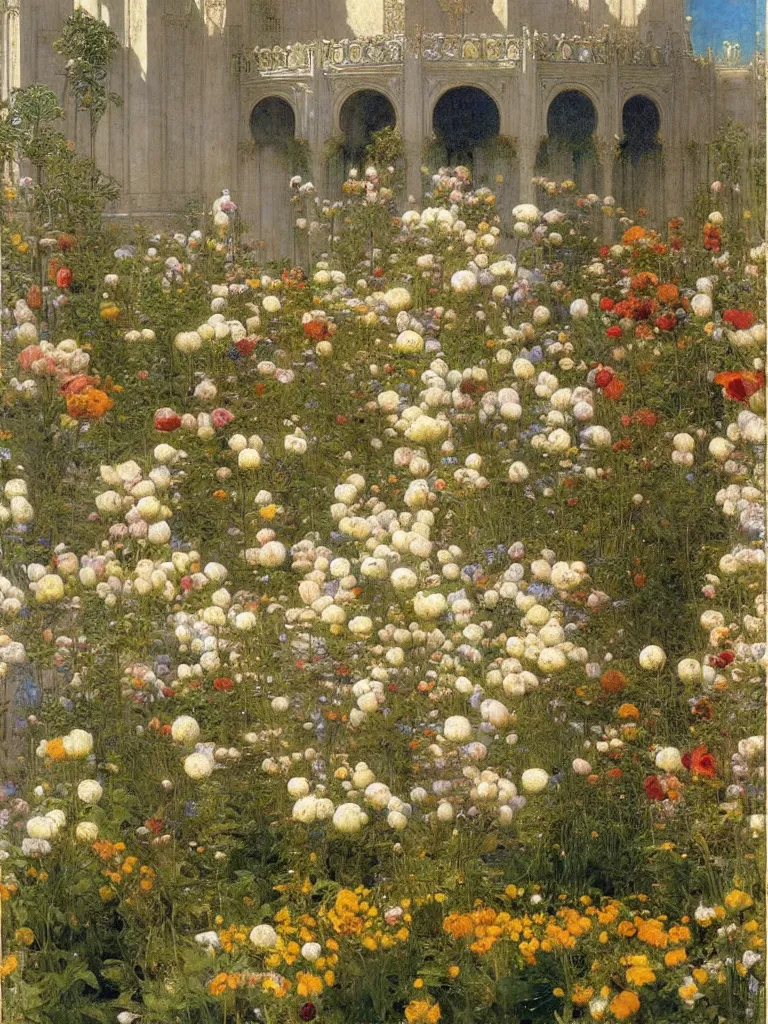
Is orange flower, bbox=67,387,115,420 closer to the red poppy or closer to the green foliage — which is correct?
the green foliage

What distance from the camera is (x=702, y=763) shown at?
3746 millimetres

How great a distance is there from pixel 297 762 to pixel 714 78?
2.18 meters

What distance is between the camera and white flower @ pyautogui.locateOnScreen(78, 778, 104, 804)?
4.08 metres

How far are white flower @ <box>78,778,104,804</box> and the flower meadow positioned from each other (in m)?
0.02

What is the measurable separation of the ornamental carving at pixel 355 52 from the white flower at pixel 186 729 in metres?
1.85

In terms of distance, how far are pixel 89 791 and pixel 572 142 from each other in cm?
224

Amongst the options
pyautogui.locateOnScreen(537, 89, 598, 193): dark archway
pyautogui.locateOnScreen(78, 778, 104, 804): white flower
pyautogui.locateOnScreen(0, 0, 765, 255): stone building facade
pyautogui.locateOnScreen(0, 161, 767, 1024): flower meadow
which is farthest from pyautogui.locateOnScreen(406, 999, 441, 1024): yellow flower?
pyautogui.locateOnScreen(537, 89, 598, 193): dark archway

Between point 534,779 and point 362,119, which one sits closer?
point 534,779

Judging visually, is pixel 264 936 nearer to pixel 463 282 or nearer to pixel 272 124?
pixel 463 282

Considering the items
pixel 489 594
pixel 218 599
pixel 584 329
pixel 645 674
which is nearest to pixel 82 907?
pixel 218 599

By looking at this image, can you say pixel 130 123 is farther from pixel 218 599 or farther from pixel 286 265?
pixel 218 599

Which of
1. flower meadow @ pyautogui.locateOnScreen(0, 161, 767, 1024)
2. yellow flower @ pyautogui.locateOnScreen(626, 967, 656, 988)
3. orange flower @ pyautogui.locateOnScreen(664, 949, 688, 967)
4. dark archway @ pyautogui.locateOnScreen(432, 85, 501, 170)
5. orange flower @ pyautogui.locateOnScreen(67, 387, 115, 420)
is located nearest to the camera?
yellow flower @ pyautogui.locateOnScreen(626, 967, 656, 988)

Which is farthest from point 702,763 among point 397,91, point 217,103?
point 217,103

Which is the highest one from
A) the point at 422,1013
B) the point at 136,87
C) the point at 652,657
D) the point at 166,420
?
the point at 136,87
